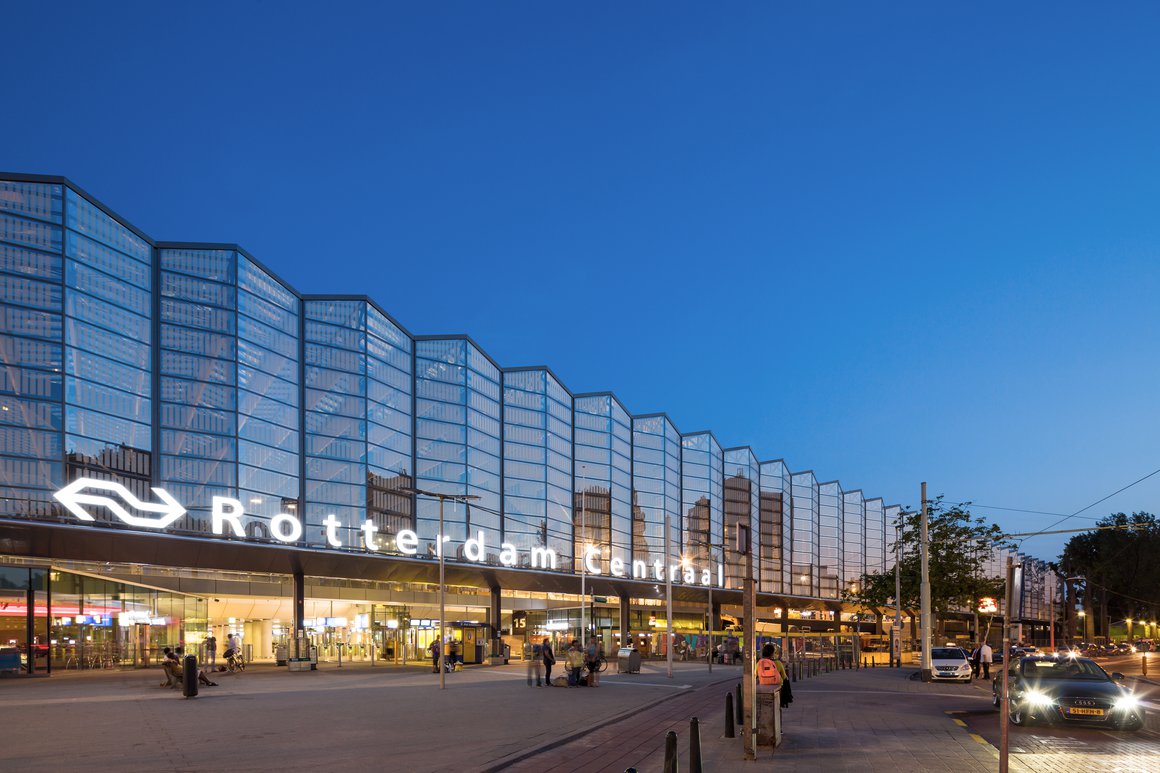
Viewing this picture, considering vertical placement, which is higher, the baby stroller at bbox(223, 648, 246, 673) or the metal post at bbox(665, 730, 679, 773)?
the metal post at bbox(665, 730, 679, 773)

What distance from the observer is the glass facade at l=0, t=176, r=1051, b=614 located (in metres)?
49.4

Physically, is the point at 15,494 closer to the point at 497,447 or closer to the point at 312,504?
the point at 312,504

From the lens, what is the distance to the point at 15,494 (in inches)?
1876

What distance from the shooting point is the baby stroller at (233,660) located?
2004 inches

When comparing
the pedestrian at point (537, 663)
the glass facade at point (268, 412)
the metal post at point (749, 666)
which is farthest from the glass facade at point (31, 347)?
the metal post at point (749, 666)

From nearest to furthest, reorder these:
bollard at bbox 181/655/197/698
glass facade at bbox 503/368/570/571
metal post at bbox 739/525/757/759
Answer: metal post at bbox 739/525/757/759 < bollard at bbox 181/655/197/698 < glass facade at bbox 503/368/570/571

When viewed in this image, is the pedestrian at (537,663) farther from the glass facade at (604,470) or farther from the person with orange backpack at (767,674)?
the glass facade at (604,470)

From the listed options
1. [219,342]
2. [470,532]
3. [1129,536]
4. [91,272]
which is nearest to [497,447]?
[470,532]

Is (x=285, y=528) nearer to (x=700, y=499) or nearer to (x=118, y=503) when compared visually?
(x=118, y=503)

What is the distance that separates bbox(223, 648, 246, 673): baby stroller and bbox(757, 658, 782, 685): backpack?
36.8m

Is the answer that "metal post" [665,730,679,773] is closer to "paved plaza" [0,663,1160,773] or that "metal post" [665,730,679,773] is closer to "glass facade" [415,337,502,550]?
"paved plaza" [0,663,1160,773]

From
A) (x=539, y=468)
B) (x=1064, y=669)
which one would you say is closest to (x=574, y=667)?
(x=1064, y=669)

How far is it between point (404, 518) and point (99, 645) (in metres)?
19.2

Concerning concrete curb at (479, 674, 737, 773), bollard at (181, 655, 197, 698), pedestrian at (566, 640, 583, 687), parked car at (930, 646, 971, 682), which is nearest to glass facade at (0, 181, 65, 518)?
bollard at (181, 655, 197, 698)
